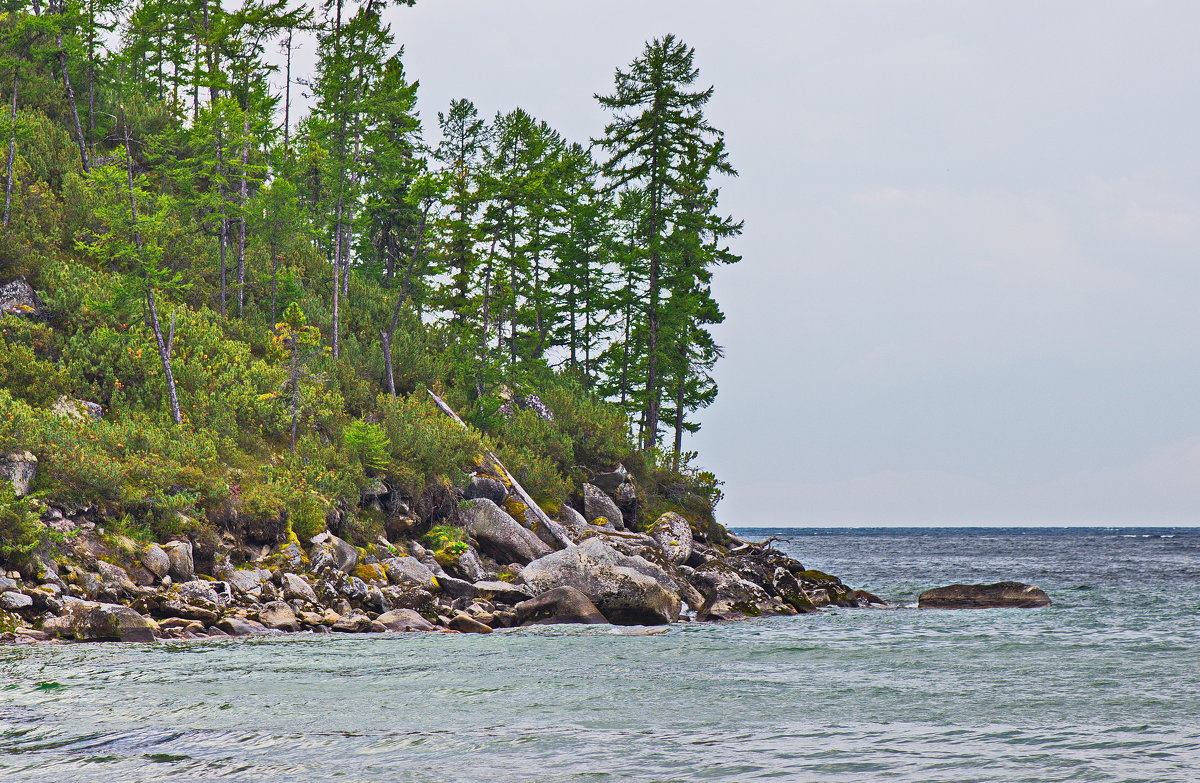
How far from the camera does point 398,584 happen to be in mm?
20156

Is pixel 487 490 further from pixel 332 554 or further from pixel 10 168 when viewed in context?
pixel 10 168

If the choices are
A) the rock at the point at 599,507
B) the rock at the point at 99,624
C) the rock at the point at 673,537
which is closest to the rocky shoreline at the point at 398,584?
the rock at the point at 99,624

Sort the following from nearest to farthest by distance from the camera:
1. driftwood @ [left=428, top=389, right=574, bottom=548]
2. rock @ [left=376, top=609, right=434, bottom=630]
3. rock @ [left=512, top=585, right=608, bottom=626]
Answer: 1. rock @ [left=376, top=609, right=434, bottom=630]
2. rock @ [left=512, top=585, right=608, bottom=626]
3. driftwood @ [left=428, top=389, right=574, bottom=548]

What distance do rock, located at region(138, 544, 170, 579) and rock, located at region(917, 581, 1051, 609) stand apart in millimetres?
18361

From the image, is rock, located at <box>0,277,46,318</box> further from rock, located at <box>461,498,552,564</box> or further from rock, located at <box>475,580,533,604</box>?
rock, located at <box>475,580,533,604</box>

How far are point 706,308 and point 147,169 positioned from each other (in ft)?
79.2

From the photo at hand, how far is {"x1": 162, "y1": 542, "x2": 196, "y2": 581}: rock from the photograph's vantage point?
58.0 feet

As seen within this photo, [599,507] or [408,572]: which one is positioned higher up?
[599,507]

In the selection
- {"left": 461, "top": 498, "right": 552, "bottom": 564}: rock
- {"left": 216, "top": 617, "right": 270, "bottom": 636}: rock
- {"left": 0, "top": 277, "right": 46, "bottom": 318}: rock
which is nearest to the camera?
{"left": 216, "top": 617, "right": 270, "bottom": 636}: rock

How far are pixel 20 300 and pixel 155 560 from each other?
12204 mm

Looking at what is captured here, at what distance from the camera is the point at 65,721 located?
27.5 ft

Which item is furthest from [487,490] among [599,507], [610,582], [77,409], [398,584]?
[77,409]

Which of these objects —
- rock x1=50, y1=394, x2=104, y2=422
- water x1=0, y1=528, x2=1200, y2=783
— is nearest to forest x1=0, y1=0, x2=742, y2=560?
rock x1=50, y1=394, x2=104, y2=422

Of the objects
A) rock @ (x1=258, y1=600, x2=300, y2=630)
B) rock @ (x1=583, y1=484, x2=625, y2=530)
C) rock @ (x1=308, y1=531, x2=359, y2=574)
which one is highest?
rock @ (x1=583, y1=484, x2=625, y2=530)
